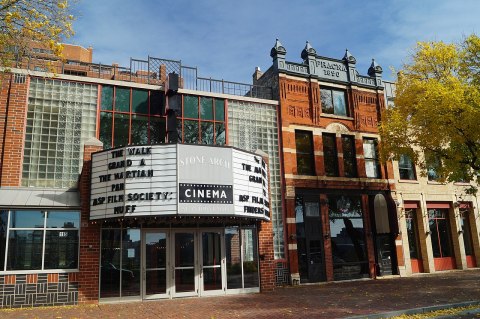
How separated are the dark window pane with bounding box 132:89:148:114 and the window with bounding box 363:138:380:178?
506 inches

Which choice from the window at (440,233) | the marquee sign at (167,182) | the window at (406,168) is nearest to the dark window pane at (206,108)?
the marquee sign at (167,182)

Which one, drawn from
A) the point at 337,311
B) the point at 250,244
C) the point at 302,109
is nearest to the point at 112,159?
the point at 250,244

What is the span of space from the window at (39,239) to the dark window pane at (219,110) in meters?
7.91

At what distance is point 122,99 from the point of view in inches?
707

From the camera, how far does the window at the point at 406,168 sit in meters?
25.0

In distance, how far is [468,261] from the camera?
25.6m

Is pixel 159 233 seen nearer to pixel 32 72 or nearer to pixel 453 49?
pixel 32 72

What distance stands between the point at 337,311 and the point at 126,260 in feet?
26.7

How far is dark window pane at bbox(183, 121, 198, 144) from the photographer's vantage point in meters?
18.9

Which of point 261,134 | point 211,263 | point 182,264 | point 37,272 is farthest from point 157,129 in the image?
point 37,272

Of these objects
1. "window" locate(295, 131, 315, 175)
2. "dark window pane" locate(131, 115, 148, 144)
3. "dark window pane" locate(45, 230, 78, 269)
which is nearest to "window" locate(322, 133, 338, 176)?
"window" locate(295, 131, 315, 175)

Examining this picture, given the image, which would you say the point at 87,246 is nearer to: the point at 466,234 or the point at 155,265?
the point at 155,265

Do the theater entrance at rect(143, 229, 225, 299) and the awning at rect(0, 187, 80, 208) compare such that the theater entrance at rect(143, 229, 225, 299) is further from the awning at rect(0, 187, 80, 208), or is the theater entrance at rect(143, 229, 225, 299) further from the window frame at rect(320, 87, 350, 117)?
the window frame at rect(320, 87, 350, 117)

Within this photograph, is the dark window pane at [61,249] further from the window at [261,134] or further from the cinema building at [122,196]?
the window at [261,134]
